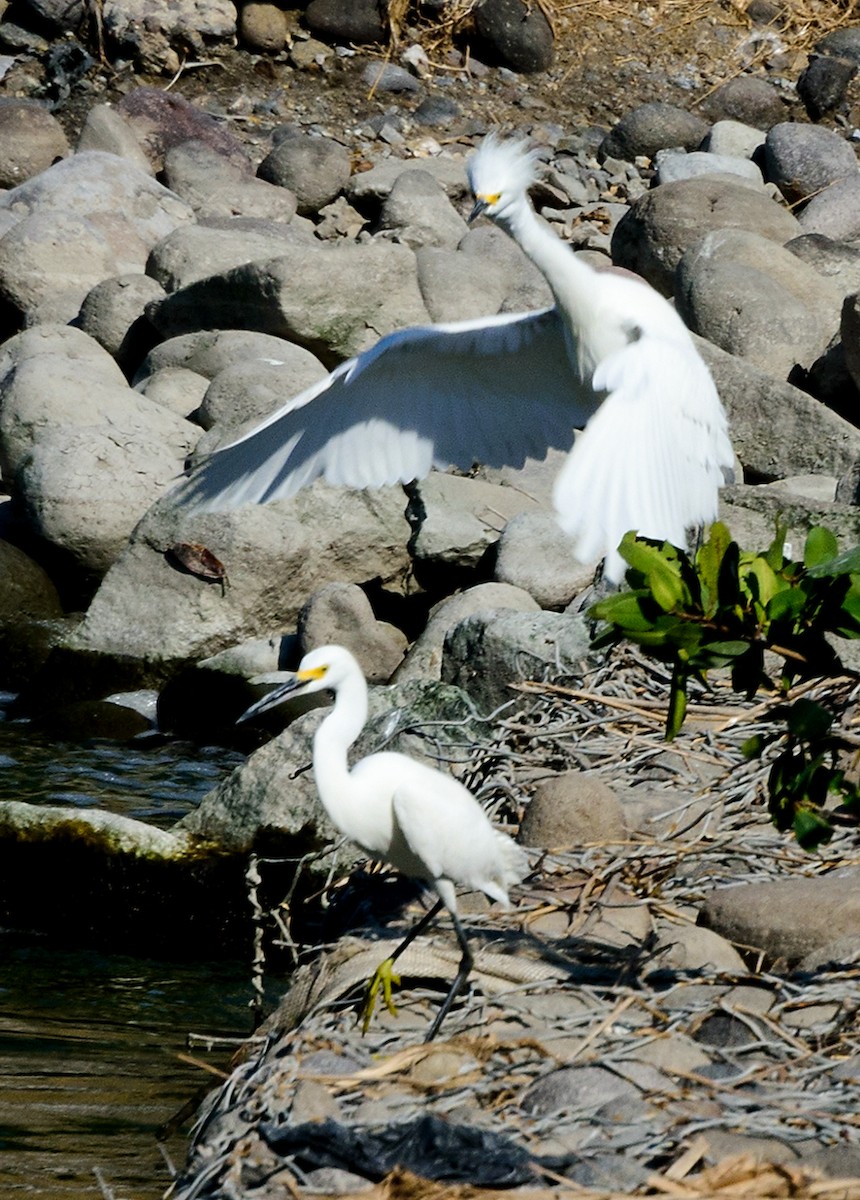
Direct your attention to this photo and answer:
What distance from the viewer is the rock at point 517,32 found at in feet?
59.6

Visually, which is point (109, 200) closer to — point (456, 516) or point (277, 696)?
point (456, 516)

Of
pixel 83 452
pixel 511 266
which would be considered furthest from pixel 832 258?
pixel 83 452

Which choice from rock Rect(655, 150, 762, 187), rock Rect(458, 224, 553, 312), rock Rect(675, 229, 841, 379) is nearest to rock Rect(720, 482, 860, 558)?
rock Rect(675, 229, 841, 379)

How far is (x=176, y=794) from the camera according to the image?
316 inches

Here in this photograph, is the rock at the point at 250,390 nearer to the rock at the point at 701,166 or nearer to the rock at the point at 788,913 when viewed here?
the rock at the point at 701,166

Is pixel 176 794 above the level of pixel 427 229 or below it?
below

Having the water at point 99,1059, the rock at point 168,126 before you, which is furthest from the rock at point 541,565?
the rock at point 168,126

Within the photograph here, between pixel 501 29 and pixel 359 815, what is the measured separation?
50.8 feet

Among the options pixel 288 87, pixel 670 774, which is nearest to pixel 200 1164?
pixel 670 774

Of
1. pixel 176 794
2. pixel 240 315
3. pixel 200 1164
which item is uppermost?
pixel 200 1164

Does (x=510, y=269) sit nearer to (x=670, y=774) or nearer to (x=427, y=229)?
(x=427, y=229)

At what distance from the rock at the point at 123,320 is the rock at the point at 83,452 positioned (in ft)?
4.86

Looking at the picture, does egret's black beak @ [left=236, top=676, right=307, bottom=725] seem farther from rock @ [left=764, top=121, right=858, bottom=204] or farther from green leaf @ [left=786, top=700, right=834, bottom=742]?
rock @ [left=764, top=121, right=858, bottom=204]

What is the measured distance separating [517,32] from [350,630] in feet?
35.7
